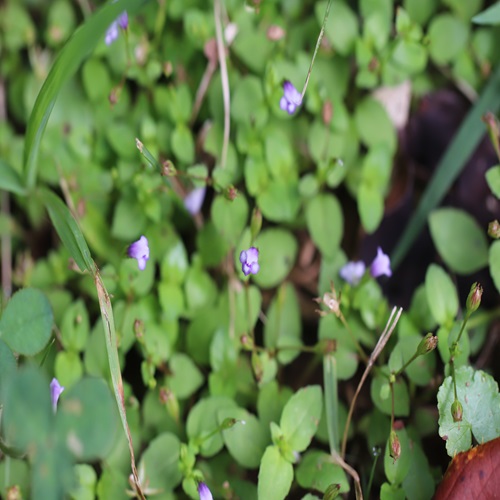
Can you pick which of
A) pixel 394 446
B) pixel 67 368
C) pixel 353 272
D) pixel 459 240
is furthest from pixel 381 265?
pixel 67 368

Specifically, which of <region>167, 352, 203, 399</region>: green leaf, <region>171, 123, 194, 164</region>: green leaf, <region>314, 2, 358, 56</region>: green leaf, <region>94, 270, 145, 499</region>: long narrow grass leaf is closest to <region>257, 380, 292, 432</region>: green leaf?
<region>167, 352, 203, 399</region>: green leaf

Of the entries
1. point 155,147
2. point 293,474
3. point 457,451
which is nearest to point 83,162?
point 155,147

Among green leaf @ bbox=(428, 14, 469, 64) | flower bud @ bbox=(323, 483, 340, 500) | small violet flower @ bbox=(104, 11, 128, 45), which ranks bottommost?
flower bud @ bbox=(323, 483, 340, 500)

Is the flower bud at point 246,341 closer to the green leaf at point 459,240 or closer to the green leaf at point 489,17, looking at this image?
the green leaf at point 459,240

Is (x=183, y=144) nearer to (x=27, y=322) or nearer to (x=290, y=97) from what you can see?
(x=290, y=97)

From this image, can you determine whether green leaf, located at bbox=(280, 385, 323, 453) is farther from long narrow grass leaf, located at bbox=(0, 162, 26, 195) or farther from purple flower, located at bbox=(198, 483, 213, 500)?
long narrow grass leaf, located at bbox=(0, 162, 26, 195)
